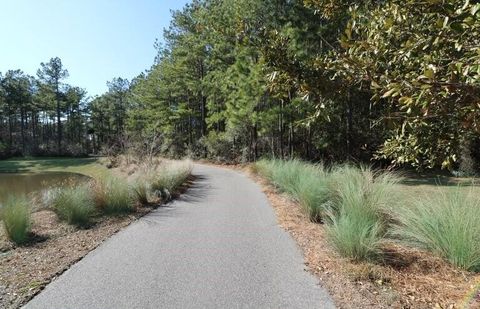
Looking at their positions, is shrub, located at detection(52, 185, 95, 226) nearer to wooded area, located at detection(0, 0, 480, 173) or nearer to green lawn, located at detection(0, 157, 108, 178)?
wooded area, located at detection(0, 0, 480, 173)

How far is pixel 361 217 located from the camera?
5727mm

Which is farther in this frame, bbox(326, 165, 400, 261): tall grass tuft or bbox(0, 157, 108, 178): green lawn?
bbox(0, 157, 108, 178): green lawn

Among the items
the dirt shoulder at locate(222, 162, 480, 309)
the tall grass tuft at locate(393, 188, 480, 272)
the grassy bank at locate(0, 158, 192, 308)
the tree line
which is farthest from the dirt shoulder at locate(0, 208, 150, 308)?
the tree line

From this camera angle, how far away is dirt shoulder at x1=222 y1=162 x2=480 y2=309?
154 inches

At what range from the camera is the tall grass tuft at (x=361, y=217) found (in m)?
5.05

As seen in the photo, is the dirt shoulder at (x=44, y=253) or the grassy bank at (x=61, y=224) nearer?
the dirt shoulder at (x=44, y=253)

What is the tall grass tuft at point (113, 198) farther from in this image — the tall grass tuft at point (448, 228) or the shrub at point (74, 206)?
the tall grass tuft at point (448, 228)

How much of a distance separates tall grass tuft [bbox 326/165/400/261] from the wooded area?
97 centimetres

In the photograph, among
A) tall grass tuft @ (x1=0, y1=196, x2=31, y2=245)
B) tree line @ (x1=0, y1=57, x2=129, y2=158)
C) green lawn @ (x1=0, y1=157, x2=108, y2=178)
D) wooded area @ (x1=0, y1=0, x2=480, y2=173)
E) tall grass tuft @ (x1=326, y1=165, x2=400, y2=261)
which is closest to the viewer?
wooded area @ (x1=0, y1=0, x2=480, y2=173)

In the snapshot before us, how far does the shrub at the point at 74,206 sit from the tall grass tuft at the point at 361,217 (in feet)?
16.4

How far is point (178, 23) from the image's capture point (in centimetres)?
3453

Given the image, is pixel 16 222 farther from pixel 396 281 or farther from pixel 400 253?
pixel 400 253

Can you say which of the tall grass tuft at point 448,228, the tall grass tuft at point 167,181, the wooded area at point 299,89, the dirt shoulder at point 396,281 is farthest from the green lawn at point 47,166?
the tall grass tuft at point 448,228

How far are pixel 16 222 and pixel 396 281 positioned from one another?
620 centimetres
